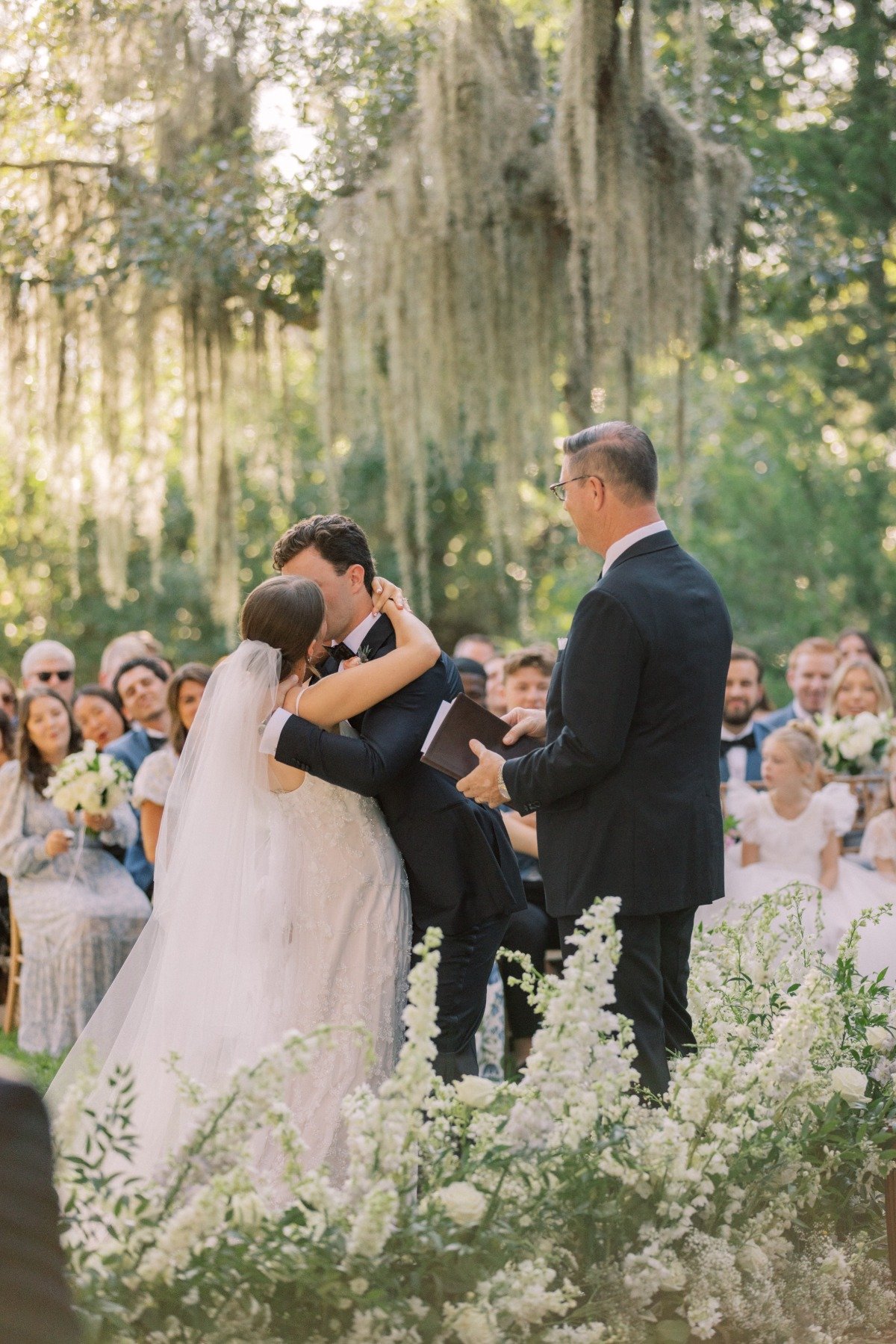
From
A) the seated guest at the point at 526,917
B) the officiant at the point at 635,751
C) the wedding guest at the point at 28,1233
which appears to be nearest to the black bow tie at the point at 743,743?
the seated guest at the point at 526,917

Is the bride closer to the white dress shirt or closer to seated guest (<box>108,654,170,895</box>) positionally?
the white dress shirt

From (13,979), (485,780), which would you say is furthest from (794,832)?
(13,979)

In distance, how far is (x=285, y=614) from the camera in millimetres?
3609

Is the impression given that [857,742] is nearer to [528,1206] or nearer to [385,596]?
[385,596]

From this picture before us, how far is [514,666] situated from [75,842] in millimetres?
2505

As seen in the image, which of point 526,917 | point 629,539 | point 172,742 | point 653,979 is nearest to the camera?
point 653,979

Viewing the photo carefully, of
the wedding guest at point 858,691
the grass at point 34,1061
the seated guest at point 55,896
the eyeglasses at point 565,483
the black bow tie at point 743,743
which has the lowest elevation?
the grass at point 34,1061

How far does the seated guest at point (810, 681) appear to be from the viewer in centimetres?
807

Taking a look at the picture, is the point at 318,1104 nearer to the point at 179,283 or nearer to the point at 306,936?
the point at 306,936

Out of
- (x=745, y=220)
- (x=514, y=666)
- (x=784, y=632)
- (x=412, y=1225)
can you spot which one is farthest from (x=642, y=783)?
(x=784, y=632)

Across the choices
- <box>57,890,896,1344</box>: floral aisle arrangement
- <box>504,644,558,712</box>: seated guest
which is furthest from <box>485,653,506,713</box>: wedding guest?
<box>57,890,896,1344</box>: floral aisle arrangement

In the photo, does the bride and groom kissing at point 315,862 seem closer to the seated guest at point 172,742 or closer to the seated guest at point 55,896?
the seated guest at point 172,742

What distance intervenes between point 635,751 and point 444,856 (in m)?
0.61

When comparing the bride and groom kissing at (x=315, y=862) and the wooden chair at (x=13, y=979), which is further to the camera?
the wooden chair at (x=13, y=979)
